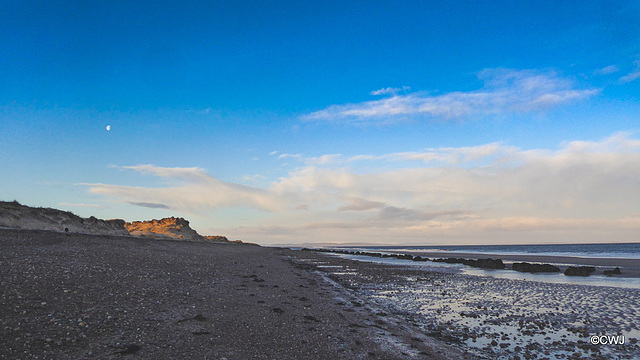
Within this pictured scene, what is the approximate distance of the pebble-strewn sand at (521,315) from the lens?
1133 centimetres

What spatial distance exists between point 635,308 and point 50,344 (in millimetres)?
25928

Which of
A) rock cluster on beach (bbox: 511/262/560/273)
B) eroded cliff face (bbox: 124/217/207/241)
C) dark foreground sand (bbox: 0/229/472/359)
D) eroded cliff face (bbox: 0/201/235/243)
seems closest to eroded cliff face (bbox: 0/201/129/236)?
eroded cliff face (bbox: 0/201/235/243)

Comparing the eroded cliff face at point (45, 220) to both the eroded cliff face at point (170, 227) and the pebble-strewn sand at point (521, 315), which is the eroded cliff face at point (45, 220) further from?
the pebble-strewn sand at point (521, 315)

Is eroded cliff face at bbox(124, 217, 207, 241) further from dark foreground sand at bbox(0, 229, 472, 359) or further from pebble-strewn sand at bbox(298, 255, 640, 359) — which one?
pebble-strewn sand at bbox(298, 255, 640, 359)

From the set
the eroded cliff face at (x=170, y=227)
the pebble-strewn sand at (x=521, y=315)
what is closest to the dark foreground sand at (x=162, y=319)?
the pebble-strewn sand at (x=521, y=315)

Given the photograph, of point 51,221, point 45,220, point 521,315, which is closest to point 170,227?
point 51,221

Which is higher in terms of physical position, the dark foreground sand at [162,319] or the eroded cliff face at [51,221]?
the eroded cliff face at [51,221]

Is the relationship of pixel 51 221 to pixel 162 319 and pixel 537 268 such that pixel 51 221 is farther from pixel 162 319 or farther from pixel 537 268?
pixel 537 268

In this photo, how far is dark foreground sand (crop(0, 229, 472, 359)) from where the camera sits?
8000 mm

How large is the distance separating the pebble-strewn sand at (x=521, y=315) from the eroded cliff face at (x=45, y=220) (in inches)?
1386

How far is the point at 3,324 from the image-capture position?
7945mm

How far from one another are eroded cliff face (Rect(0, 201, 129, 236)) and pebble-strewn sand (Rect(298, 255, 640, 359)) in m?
35.2

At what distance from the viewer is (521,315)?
1602 centimetres

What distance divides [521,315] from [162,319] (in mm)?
16593
